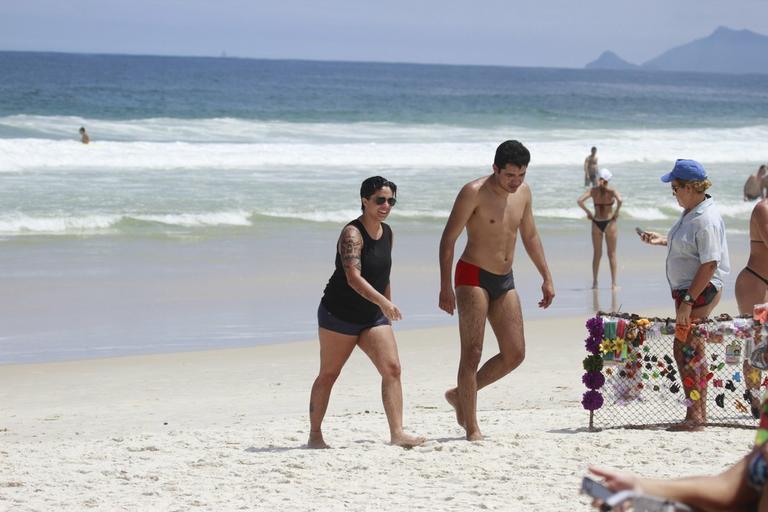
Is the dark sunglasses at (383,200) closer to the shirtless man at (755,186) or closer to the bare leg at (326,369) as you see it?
the bare leg at (326,369)

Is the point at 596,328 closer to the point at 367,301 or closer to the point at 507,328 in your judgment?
the point at 507,328

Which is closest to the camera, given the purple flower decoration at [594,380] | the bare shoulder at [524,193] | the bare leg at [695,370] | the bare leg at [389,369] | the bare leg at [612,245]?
the bare leg at [389,369]

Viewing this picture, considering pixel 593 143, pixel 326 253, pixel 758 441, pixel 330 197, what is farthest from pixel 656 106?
pixel 758 441

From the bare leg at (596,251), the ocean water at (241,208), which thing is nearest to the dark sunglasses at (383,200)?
the ocean water at (241,208)

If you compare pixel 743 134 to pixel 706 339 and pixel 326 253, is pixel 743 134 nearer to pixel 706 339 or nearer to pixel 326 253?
pixel 326 253

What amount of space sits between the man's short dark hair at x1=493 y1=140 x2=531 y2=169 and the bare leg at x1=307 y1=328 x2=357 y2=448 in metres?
1.21

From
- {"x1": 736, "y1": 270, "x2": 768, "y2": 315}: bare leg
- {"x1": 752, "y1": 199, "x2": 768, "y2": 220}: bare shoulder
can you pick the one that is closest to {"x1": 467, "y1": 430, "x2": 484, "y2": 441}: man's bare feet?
{"x1": 736, "y1": 270, "x2": 768, "y2": 315}: bare leg

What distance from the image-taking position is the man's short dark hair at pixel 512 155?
6113 millimetres

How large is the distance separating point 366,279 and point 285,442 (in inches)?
45.0

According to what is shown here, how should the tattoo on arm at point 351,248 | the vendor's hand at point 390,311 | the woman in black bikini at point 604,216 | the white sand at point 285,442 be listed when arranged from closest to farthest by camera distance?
the white sand at point 285,442 < the vendor's hand at point 390,311 < the tattoo on arm at point 351,248 < the woman in black bikini at point 604,216

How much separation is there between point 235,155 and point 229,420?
21678 mm

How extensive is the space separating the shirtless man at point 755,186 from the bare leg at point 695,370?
50.1 feet

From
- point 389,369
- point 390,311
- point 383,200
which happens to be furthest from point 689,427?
point 383,200

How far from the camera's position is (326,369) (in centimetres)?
625
